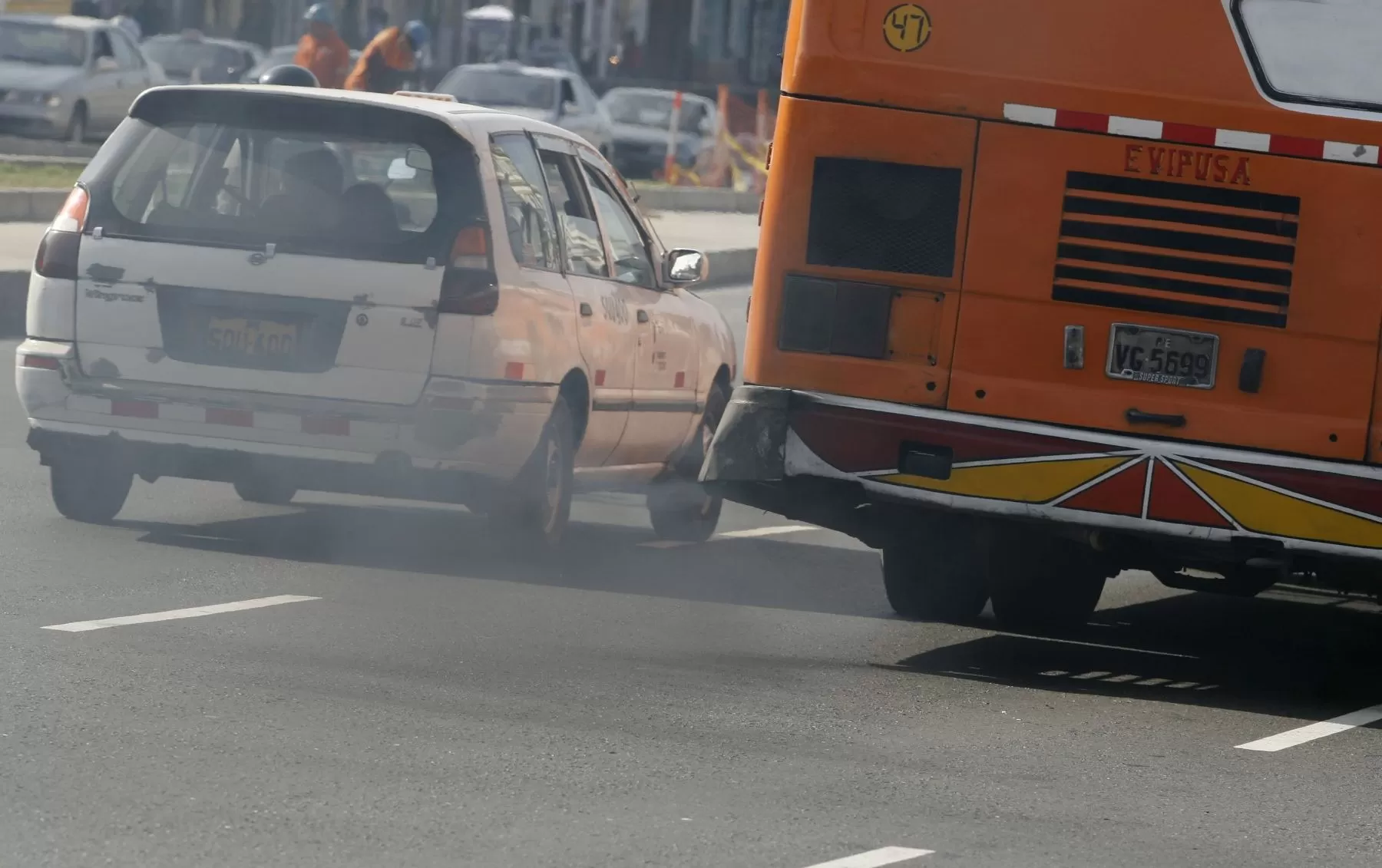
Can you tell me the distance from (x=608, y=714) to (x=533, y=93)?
29.6 meters

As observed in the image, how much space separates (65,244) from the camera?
32.3ft

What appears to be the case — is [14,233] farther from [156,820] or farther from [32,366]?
[156,820]

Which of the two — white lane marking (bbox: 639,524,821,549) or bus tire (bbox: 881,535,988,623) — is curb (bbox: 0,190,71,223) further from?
bus tire (bbox: 881,535,988,623)

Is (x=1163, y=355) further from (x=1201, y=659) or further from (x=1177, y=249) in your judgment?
(x=1201, y=659)

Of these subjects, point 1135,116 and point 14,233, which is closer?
point 1135,116

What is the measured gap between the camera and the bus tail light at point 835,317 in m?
8.38

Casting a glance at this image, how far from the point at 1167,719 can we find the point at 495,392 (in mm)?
2839

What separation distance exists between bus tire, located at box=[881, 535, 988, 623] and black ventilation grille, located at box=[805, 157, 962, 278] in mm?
1333

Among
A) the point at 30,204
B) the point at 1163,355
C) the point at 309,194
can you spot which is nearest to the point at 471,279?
the point at 309,194

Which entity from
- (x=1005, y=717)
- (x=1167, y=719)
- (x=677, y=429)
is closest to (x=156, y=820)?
(x=1005, y=717)

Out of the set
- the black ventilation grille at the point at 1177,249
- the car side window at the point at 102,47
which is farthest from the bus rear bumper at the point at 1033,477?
the car side window at the point at 102,47

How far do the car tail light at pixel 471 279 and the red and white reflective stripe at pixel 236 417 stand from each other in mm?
480

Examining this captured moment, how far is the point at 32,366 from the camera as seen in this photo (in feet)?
32.3

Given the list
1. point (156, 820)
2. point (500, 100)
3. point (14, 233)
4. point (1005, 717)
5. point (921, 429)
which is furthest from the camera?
point (500, 100)
